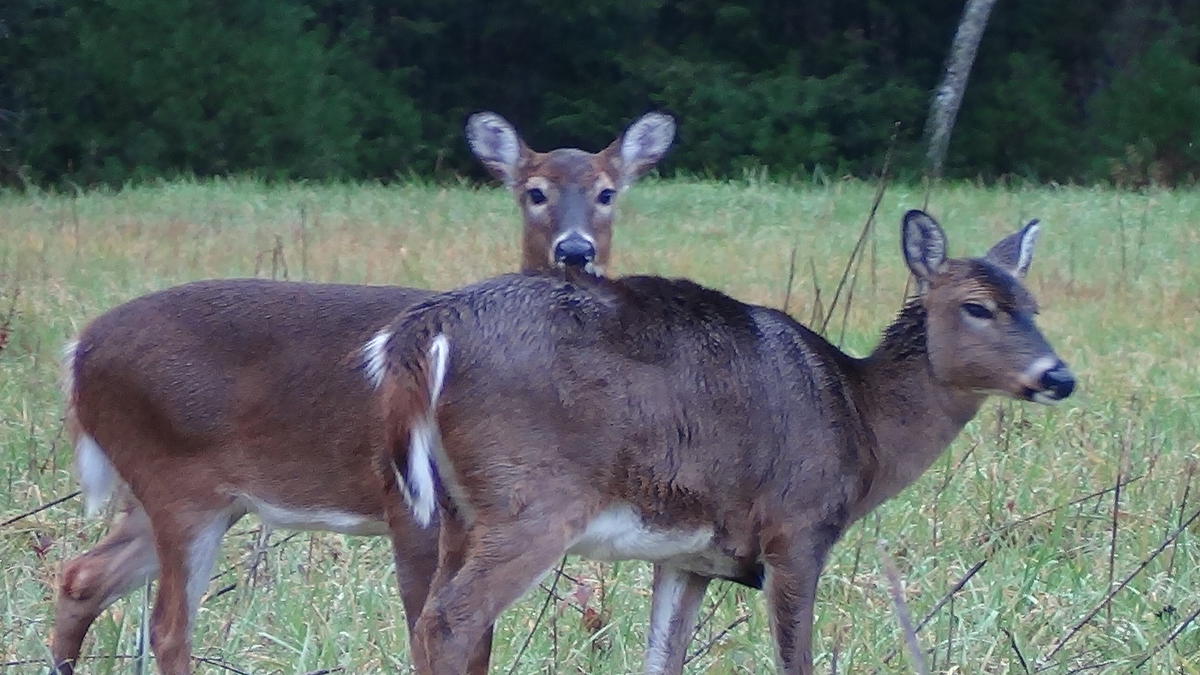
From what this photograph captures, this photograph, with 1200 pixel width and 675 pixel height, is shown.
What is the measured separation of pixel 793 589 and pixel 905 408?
24.9 inches

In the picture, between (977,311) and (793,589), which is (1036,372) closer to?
(977,311)

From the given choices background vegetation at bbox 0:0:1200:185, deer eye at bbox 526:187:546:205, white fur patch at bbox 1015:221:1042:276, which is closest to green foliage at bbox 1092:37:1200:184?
background vegetation at bbox 0:0:1200:185

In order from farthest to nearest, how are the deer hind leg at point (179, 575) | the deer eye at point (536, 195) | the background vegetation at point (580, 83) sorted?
1. the background vegetation at point (580, 83)
2. the deer eye at point (536, 195)
3. the deer hind leg at point (179, 575)

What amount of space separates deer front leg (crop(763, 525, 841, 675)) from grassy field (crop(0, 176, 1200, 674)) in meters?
0.09

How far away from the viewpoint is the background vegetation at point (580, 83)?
2567 centimetres

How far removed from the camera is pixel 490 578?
3.59 m

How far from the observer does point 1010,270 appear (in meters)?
4.52

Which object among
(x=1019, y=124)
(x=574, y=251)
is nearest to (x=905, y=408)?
(x=574, y=251)

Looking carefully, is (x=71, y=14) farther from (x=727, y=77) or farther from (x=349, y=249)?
(x=349, y=249)

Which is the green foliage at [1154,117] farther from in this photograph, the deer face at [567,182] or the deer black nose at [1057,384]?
the deer black nose at [1057,384]

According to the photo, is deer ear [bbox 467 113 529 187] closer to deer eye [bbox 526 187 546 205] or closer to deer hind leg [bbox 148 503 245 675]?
deer eye [bbox 526 187 546 205]

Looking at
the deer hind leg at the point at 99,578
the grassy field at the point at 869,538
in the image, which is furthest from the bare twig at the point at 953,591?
the deer hind leg at the point at 99,578

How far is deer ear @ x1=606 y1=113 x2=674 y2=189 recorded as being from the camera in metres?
7.38

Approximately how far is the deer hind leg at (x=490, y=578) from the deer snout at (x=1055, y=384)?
3.96 ft
